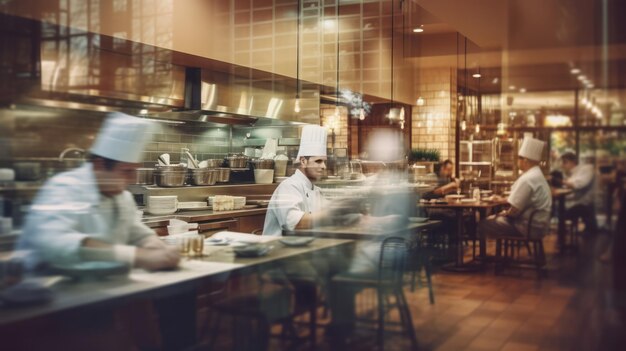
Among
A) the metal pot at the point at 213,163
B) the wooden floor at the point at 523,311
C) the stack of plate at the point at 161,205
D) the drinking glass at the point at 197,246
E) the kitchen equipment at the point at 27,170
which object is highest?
the metal pot at the point at 213,163

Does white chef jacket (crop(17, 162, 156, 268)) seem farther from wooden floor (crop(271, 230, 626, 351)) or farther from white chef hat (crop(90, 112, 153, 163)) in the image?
wooden floor (crop(271, 230, 626, 351))

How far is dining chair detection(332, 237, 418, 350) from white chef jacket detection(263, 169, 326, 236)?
1.41ft

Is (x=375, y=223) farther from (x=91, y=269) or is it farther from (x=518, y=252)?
(x=91, y=269)

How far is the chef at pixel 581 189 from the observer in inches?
91.3

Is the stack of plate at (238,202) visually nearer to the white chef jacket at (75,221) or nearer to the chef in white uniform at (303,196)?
the chef in white uniform at (303,196)


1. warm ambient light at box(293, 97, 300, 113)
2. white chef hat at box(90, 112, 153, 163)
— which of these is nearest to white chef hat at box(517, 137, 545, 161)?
white chef hat at box(90, 112, 153, 163)

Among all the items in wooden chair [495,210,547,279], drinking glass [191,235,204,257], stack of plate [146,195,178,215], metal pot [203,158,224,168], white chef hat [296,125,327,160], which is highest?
white chef hat [296,125,327,160]

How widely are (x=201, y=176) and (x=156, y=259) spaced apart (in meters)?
2.56

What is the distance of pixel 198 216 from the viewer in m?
3.98

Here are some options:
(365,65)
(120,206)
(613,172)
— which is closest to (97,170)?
(120,206)

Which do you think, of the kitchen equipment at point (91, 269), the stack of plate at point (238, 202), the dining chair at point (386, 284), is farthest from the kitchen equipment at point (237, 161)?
the kitchen equipment at point (91, 269)

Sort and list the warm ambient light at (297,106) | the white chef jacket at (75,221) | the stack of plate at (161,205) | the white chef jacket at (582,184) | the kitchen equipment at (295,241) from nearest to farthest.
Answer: the white chef jacket at (75,221)
the white chef jacket at (582,184)
the kitchen equipment at (295,241)
the stack of plate at (161,205)
the warm ambient light at (297,106)

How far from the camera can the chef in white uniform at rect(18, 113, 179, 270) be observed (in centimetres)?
219

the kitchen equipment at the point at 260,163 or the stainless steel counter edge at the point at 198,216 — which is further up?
the kitchen equipment at the point at 260,163
